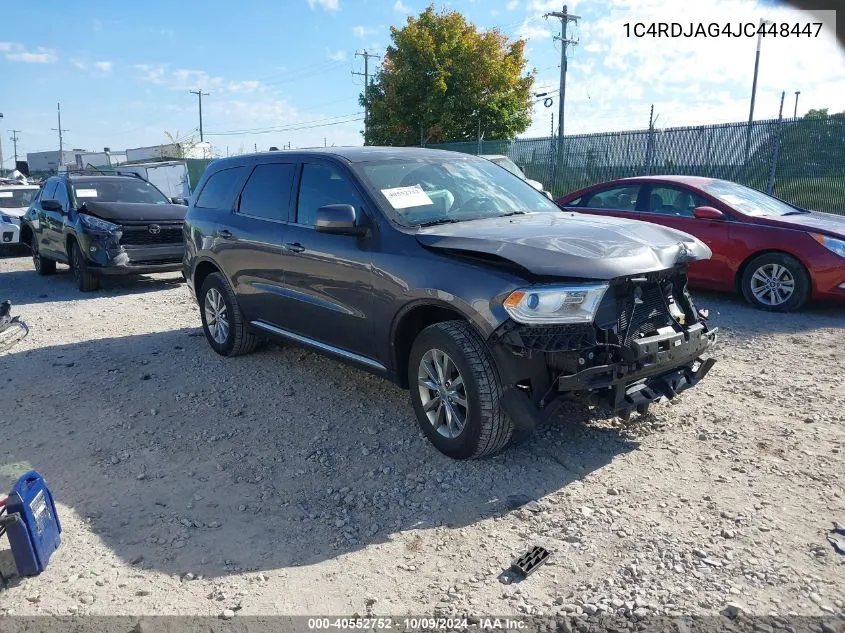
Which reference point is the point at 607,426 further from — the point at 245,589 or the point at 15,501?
the point at 15,501

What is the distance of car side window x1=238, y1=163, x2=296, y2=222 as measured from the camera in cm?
529

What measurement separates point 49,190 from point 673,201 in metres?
10.3

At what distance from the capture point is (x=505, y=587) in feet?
9.32

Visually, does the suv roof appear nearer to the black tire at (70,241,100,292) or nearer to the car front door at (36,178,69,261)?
the black tire at (70,241,100,292)

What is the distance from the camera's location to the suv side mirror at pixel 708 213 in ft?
25.2

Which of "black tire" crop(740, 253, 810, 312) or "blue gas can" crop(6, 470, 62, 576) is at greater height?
"black tire" crop(740, 253, 810, 312)

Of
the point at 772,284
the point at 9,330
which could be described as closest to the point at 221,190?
the point at 9,330

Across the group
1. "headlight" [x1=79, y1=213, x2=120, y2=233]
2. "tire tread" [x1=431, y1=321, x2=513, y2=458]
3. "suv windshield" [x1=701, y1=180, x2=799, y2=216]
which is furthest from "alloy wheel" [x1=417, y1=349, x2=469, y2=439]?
"headlight" [x1=79, y1=213, x2=120, y2=233]

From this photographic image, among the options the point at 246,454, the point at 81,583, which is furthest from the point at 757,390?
the point at 81,583

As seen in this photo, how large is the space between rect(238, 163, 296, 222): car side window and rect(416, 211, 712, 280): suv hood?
160 cm

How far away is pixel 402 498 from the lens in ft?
11.9

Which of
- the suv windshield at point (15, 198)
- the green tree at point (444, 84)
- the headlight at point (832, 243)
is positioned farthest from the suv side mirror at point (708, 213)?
the green tree at point (444, 84)

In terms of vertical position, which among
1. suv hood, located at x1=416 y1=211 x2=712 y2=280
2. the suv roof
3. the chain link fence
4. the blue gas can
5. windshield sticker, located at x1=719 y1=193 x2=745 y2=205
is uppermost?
the chain link fence

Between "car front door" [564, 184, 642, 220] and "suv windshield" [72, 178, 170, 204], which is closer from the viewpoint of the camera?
"car front door" [564, 184, 642, 220]
